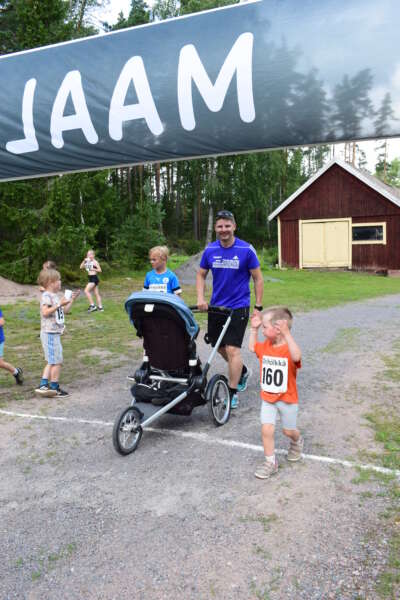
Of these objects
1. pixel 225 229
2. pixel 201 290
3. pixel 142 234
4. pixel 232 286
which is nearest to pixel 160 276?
pixel 201 290

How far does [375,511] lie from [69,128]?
4130 mm

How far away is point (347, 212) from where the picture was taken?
27.2 m

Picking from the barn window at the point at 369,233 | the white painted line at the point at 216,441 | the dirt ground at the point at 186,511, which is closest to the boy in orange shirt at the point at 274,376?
the dirt ground at the point at 186,511

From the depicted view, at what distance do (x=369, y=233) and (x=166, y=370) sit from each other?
80.5 ft

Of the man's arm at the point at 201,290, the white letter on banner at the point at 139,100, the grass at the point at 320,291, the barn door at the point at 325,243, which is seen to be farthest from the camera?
the barn door at the point at 325,243

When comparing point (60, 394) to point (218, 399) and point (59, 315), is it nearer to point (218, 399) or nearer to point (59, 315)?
point (59, 315)

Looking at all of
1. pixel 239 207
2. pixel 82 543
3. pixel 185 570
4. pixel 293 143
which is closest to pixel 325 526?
pixel 185 570

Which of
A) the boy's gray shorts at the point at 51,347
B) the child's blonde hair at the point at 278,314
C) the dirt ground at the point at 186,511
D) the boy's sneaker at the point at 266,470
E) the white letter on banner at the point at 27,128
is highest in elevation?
the white letter on banner at the point at 27,128

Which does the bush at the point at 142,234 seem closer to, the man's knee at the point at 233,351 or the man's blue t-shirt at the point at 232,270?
the man's blue t-shirt at the point at 232,270

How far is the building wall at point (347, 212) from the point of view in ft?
85.7

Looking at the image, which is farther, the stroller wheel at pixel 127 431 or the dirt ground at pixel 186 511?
the stroller wheel at pixel 127 431

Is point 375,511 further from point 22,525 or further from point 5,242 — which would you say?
point 5,242

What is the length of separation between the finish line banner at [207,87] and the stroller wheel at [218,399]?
85.4 inches

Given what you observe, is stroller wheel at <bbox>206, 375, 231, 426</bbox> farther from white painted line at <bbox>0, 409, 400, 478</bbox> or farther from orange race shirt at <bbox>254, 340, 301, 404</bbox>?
orange race shirt at <bbox>254, 340, 301, 404</bbox>
